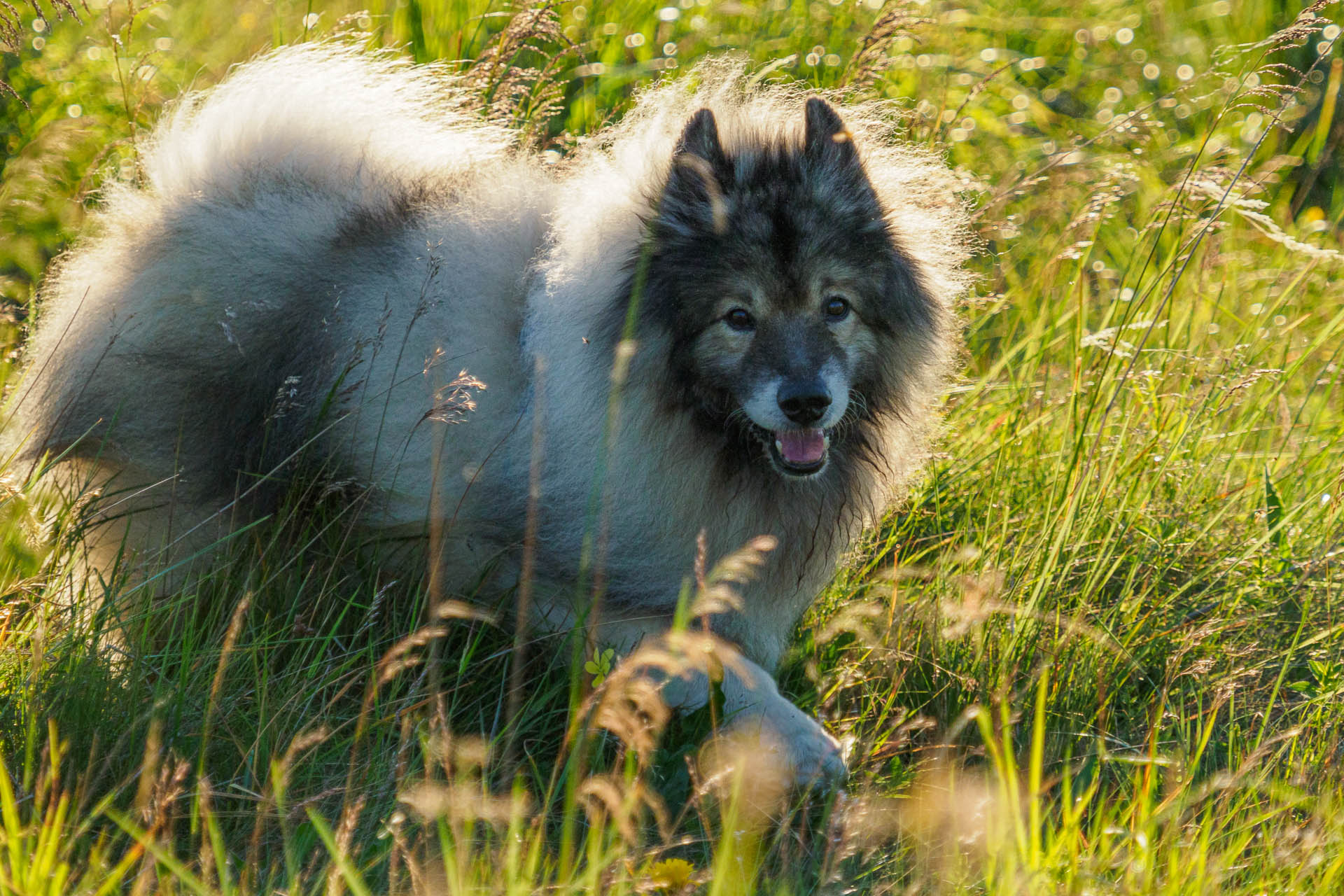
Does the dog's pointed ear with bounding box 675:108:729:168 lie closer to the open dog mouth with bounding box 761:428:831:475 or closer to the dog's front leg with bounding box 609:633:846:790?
the open dog mouth with bounding box 761:428:831:475

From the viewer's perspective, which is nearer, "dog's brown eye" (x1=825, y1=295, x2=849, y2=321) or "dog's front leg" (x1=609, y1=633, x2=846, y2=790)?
"dog's front leg" (x1=609, y1=633, x2=846, y2=790)

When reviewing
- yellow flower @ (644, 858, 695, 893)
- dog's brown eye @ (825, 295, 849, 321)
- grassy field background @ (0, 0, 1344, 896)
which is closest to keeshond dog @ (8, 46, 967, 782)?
dog's brown eye @ (825, 295, 849, 321)

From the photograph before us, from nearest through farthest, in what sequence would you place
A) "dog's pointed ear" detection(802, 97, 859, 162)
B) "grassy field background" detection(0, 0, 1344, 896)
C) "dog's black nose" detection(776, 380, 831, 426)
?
"grassy field background" detection(0, 0, 1344, 896)
"dog's black nose" detection(776, 380, 831, 426)
"dog's pointed ear" detection(802, 97, 859, 162)

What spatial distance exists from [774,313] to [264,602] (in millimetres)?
1567

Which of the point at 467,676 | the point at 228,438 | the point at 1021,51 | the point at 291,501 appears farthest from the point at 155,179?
the point at 1021,51

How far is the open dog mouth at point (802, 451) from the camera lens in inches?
128

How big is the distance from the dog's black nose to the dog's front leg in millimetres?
611

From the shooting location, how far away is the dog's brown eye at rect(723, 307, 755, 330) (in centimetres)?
318

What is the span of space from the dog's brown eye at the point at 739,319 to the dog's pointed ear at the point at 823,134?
49 centimetres

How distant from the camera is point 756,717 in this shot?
300 centimetres

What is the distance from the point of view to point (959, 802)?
109 inches

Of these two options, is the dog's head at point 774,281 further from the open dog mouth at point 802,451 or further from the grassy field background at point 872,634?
the grassy field background at point 872,634

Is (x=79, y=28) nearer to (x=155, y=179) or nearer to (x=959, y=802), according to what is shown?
(x=155, y=179)

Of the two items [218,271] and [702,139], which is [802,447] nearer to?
[702,139]
